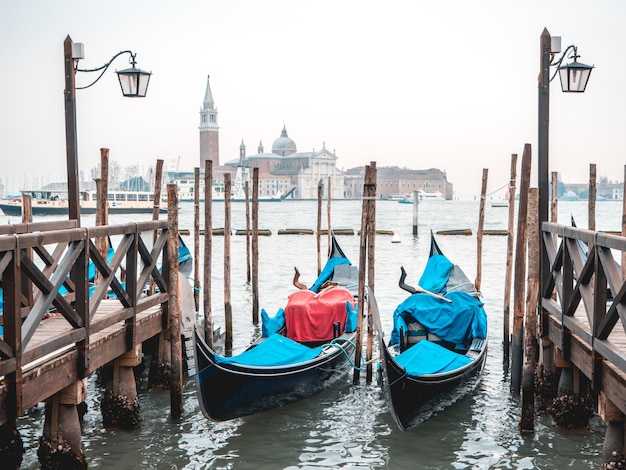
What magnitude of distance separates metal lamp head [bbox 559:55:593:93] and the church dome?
90.3 meters

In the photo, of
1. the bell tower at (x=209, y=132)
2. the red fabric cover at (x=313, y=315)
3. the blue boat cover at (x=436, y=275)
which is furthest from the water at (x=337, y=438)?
the bell tower at (x=209, y=132)

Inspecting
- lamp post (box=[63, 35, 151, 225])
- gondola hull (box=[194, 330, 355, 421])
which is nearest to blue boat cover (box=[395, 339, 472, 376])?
gondola hull (box=[194, 330, 355, 421])

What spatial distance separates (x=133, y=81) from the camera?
188 inches

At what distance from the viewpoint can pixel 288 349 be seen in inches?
194

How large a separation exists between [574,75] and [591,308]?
1852mm

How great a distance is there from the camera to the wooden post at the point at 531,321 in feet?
13.4

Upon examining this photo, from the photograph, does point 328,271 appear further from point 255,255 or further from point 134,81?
point 134,81

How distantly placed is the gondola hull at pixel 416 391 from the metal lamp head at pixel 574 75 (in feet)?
6.22

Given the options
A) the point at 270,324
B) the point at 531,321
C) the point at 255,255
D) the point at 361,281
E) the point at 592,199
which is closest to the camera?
the point at 531,321

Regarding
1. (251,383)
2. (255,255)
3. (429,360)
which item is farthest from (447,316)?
(255,255)

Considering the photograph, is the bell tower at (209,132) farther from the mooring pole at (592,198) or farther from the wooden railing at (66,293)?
the wooden railing at (66,293)

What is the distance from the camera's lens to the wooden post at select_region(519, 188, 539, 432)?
408 cm

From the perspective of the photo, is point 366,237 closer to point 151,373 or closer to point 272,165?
point 151,373

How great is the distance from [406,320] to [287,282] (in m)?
6.76
